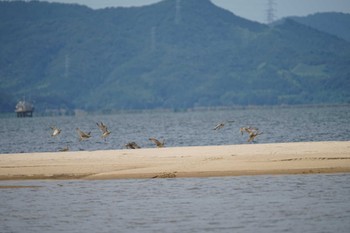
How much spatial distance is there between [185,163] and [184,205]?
7.72 meters

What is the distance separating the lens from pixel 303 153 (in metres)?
28.5

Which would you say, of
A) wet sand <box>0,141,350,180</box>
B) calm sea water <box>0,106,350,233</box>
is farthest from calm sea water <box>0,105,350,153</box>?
calm sea water <box>0,106,350,233</box>

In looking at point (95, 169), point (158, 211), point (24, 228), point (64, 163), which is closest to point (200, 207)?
point (158, 211)

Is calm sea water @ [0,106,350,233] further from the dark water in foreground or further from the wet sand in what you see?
the wet sand

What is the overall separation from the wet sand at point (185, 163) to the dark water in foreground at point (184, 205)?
0.77 m

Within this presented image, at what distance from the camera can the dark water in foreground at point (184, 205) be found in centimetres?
1700

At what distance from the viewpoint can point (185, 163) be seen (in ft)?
90.5

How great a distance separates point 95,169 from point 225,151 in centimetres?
558

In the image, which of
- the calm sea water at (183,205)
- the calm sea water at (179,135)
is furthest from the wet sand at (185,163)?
the calm sea water at (179,135)

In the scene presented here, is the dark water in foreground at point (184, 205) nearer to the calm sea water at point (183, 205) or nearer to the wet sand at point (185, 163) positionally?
the calm sea water at point (183, 205)

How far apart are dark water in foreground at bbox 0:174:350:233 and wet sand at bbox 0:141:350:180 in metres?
0.77

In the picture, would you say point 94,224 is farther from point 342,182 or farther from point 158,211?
point 342,182

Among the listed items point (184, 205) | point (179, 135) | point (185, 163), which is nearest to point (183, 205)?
point (184, 205)

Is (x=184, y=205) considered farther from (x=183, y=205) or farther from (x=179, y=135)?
(x=179, y=135)
